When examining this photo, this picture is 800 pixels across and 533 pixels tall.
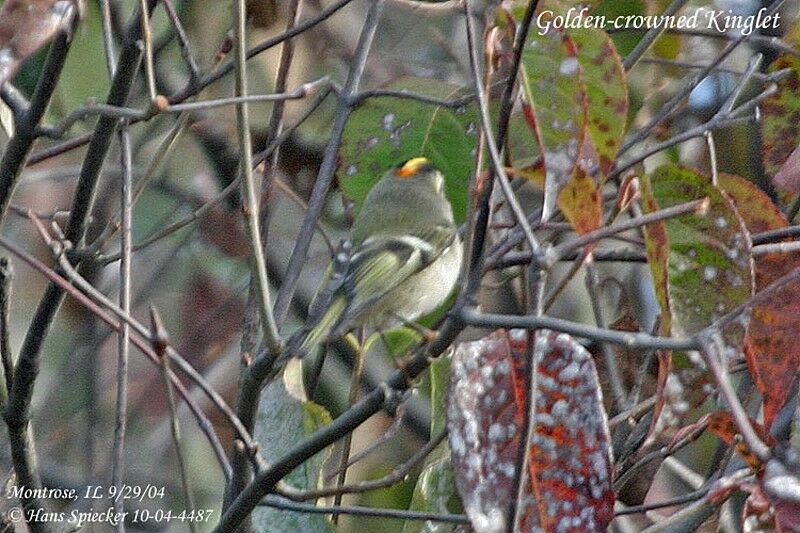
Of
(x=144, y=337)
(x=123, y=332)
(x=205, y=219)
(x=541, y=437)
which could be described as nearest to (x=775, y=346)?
(x=541, y=437)

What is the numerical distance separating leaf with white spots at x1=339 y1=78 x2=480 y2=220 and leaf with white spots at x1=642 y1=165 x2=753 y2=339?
2.21 feet

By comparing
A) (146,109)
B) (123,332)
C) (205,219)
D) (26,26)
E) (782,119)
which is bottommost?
(205,219)

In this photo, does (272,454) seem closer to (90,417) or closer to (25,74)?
(90,417)

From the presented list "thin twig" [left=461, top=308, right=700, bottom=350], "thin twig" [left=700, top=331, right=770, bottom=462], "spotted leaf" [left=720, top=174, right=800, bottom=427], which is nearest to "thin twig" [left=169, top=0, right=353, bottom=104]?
"thin twig" [left=461, top=308, right=700, bottom=350]

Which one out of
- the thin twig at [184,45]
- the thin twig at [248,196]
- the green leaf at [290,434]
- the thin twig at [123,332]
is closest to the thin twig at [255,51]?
the thin twig at [184,45]

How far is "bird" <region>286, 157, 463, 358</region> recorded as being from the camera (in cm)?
226

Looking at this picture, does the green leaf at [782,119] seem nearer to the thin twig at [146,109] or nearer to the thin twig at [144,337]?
the thin twig at [146,109]

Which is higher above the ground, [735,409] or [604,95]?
[604,95]

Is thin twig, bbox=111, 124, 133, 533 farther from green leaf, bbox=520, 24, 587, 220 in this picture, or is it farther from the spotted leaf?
the spotted leaf

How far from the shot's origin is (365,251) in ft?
8.14

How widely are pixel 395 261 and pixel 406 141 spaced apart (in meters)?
0.39

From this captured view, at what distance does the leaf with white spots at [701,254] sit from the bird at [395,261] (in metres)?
0.72

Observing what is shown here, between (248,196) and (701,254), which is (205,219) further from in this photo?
(701,254)

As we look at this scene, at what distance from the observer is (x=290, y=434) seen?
1818mm
